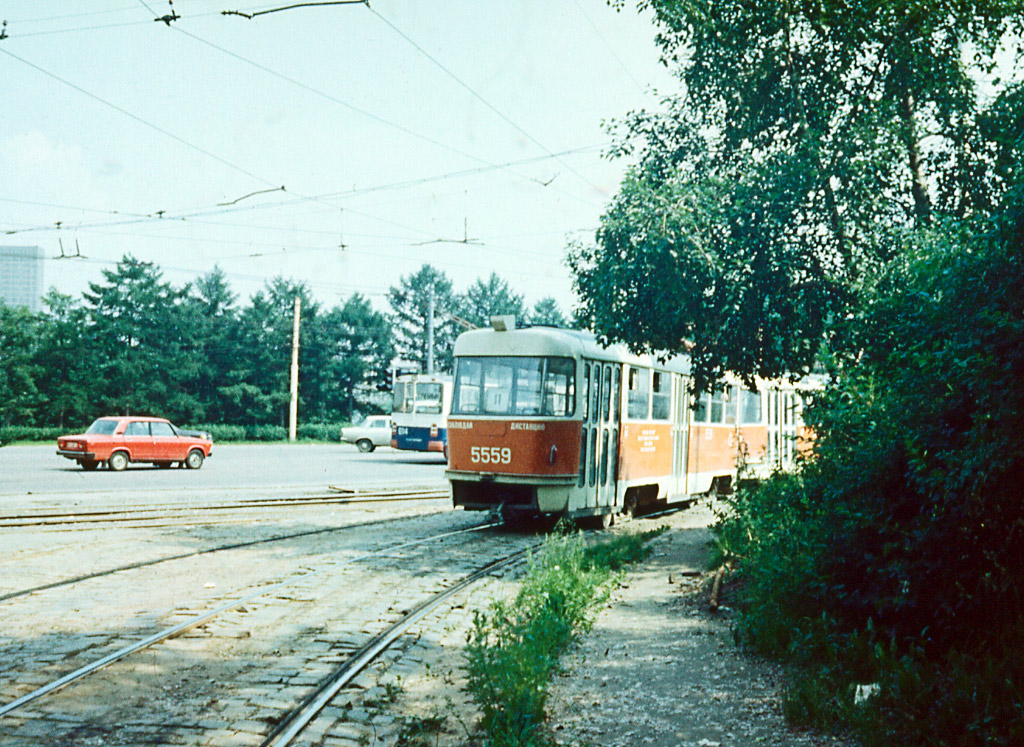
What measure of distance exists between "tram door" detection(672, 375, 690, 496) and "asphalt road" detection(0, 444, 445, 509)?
827 centimetres

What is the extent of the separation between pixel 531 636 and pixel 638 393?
9783mm

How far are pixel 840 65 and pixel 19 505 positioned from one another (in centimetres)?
1499

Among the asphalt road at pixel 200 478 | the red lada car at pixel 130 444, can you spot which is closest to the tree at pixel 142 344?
the asphalt road at pixel 200 478

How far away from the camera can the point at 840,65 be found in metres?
11.0

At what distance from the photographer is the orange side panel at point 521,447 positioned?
13.7m

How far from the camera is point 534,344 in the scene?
549 inches

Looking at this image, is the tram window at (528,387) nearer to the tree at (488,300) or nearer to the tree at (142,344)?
the tree at (142,344)

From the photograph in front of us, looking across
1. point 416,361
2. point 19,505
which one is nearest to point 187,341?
point 416,361

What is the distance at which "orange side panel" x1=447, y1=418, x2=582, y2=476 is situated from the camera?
44.8 feet

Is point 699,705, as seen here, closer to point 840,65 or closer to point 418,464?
point 840,65

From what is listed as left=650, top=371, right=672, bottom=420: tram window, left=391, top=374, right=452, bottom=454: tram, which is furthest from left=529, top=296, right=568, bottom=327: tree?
left=650, top=371, right=672, bottom=420: tram window

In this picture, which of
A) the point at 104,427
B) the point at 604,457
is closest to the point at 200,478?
the point at 104,427

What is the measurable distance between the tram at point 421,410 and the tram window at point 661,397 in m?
20.3

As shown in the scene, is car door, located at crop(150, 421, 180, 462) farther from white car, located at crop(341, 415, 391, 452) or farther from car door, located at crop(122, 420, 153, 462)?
white car, located at crop(341, 415, 391, 452)
